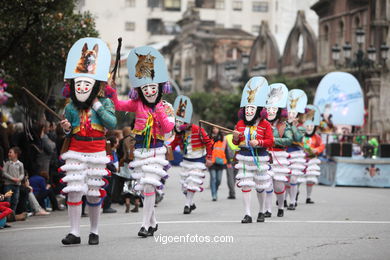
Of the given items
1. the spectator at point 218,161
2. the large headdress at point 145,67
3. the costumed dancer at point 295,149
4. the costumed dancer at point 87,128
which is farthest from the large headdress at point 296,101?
the costumed dancer at point 87,128

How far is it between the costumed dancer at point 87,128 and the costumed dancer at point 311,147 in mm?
9150

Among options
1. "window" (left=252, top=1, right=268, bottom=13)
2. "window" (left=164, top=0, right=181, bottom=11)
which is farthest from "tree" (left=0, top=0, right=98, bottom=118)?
"window" (left=164, top=0, right=181, bottom=11)

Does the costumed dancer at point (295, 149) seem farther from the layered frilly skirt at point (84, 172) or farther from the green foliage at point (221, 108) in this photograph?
the green foliage at point (221, 108)

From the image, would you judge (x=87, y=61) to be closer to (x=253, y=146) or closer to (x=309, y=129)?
(x=253, y=146)

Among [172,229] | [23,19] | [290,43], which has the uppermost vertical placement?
[290,43]

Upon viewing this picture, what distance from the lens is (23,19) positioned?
21.7 meters

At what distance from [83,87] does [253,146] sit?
380cm

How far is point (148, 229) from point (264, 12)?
319 ft

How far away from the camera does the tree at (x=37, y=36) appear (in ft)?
68.1

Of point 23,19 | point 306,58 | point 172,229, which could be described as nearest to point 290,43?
point 306,58

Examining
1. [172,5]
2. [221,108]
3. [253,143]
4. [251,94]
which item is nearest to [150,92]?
[253,143]

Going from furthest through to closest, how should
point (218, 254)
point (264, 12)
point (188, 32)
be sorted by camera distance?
point (264, 12) → point (188, 32) → point (218, 254)

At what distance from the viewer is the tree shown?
68.1 feet

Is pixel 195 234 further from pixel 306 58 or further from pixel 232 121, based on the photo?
pixel 232 121
